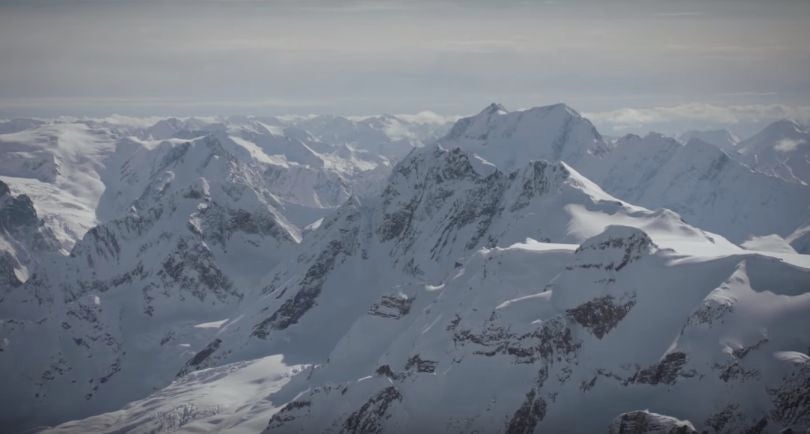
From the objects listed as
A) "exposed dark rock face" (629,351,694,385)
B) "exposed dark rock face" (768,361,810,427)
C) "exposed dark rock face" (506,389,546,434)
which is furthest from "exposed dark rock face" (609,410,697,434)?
"exposed dark rock face" (506,389,546,434)

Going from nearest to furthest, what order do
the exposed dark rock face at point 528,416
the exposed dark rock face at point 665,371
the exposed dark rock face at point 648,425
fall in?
the exposed dark rock face at point 648,425
the exposed dark rock face at point 665,371
the exposed dark rock face at point 528,416

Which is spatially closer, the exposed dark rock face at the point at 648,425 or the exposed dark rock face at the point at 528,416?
the exposed dark rock face at the point at 648,425

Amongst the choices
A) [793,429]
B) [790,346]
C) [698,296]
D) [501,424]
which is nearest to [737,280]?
[698,296]

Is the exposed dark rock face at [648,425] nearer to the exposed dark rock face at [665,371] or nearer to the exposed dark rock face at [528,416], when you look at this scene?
the exposed dark rock face at [665,371]

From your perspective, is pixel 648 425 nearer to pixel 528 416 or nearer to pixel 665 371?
pixel 665 371

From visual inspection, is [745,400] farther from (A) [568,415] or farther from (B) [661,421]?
(A) [568,415]

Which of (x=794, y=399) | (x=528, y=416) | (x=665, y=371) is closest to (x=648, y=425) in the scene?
(x=665, y=371)

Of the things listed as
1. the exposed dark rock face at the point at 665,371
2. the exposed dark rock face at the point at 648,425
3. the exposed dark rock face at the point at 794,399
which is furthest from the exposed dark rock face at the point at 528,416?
the exposed dark rock face at the point at 794,399
